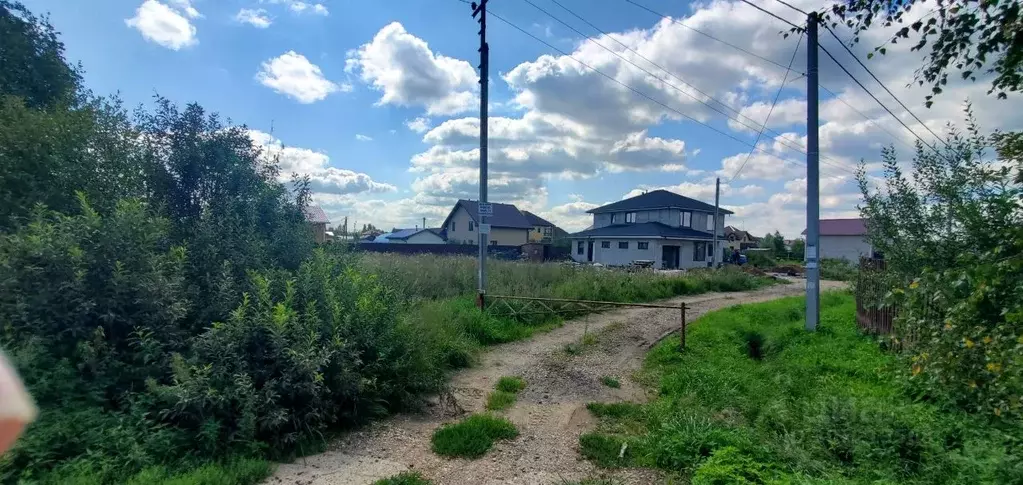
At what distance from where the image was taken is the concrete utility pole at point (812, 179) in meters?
9.62

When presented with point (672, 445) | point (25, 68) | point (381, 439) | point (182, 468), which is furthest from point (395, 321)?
point (25, 68)

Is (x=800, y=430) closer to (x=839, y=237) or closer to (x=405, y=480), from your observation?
(x=405, y=480)

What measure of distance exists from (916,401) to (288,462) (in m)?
6.37

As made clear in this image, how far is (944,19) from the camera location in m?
3.47

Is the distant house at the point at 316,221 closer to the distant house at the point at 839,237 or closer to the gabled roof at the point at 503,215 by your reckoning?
the gabled roof at the point at 503,215

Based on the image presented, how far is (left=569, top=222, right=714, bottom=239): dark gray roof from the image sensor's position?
119 ft

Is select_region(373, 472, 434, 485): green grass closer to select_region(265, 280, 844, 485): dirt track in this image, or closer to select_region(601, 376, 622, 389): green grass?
select_region(265, 280, 844, 485): dirt track

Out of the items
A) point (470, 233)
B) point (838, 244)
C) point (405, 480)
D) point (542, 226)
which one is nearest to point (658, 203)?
point (470, 233)

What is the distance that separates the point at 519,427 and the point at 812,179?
8145 millimetres

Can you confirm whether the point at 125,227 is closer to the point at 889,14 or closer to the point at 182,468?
the point at 182,468

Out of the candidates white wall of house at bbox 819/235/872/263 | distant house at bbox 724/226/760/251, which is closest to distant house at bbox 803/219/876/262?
white wall of house at bbox 819/235/872/263

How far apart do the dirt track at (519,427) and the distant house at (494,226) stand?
1609 inches

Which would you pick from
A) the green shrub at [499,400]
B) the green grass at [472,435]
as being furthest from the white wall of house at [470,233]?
the green grass at [472,435]

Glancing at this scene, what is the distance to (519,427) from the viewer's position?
204 inches
